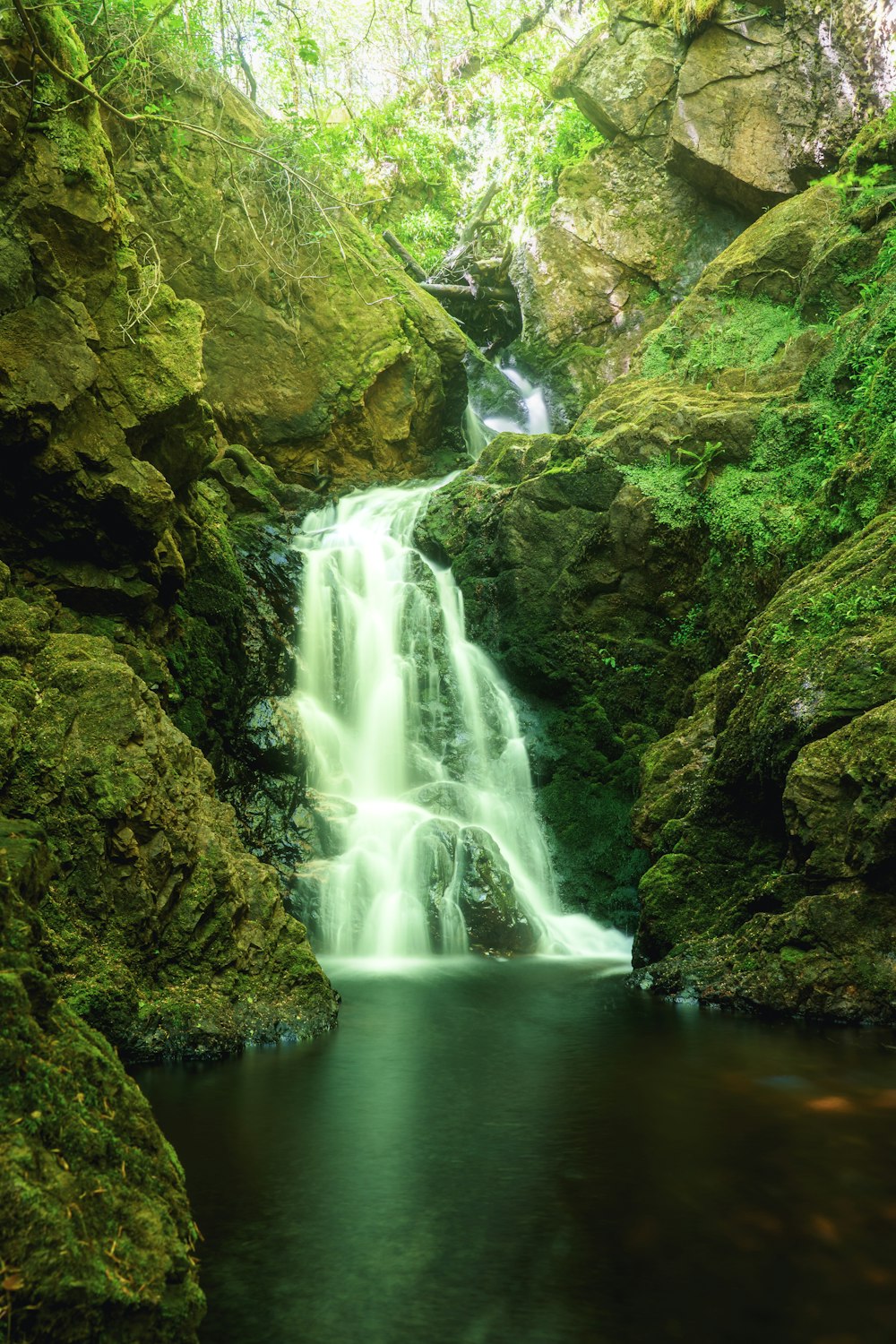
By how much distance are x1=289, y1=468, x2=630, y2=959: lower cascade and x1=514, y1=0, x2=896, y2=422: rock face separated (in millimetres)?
8261

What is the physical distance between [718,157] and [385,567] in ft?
38.1

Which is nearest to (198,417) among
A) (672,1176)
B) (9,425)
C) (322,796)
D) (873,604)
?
Answer: (9,425)

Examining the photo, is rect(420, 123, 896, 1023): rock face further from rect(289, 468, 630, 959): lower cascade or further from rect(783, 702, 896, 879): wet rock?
rect(289, 468, 630, 959): lower cascade

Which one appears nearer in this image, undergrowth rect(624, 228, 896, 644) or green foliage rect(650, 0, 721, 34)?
→ undergrowth rect(624, 228, 896, 644)

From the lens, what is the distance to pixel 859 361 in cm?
1076

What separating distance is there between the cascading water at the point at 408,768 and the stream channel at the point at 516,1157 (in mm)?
62

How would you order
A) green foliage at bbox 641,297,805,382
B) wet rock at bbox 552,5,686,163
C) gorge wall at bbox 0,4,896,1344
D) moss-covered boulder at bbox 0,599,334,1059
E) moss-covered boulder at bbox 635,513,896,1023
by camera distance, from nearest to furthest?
gorge wall at bbox 0,4,896,1344 < moss-covered boulder at bbox 0,599,334,1059 < moss-covered boulder at bbox 635,513,896,1023 < green foliage at bbox 641,297,805,382 < wet rock at bbox 552,5,686,163

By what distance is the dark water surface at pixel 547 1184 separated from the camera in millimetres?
2906

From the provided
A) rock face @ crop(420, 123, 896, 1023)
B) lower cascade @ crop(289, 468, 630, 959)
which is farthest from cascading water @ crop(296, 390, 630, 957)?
rock face @ crop(420, 123, 896, 1023)

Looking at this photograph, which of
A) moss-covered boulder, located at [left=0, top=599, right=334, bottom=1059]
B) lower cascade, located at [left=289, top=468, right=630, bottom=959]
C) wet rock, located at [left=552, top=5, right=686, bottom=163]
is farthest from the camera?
wet rock, located at [left=552, top=5, right=686, bottom=163]

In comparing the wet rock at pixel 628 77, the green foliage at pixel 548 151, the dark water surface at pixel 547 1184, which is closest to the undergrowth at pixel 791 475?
the dark water surface at pixel 547 1184

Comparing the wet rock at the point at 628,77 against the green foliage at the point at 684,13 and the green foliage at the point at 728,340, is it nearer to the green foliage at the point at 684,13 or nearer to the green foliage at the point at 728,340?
the green foliage at the point at 684,13

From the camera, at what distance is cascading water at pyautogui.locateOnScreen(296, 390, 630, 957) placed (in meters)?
9.84

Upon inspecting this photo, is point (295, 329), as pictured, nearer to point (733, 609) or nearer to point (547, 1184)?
point (733, 609)
